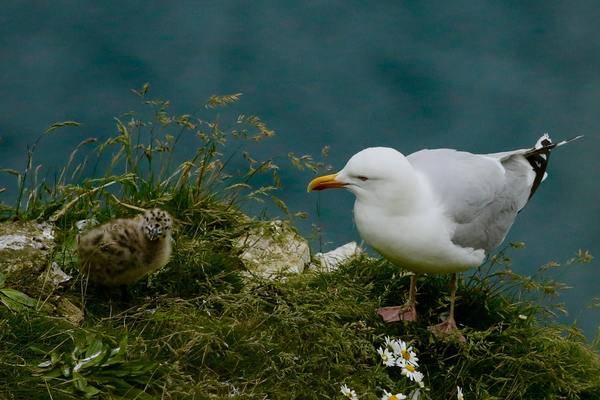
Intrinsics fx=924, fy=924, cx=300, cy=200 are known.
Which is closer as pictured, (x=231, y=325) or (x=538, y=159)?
(x=231, y=325)

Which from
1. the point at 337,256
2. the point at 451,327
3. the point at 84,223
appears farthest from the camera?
the point at 337,256

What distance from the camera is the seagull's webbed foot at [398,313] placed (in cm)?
494

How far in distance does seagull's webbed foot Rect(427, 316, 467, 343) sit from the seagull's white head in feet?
2.47

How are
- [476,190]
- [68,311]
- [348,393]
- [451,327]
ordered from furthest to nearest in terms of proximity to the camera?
[451,327] < [476,190] < [68,311] < [348,393]

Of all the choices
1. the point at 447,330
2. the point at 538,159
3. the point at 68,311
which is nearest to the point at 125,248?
the point at 68,311

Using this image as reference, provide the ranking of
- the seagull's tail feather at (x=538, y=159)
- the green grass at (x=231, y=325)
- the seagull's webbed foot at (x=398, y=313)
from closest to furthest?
the green grass at (x=231, y=325)
the seagull's webbed foot at (x=398, y=313)
the seagull's tail feather at (x=538, y=159)

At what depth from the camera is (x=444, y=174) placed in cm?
475

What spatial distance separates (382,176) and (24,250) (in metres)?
1.83

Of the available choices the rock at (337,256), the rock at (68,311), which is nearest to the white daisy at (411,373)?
the rock at (337,256)

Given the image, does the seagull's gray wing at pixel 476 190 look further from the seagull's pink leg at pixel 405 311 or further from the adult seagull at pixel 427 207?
the seagull's pink leg at pixel 405 311

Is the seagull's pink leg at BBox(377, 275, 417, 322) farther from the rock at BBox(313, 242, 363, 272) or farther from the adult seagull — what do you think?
the rock at BBox(313, 242, 363, 272)

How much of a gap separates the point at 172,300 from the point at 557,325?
215 centimetres

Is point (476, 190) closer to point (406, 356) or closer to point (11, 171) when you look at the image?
point (406, 356)

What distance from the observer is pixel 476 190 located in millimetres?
4801
